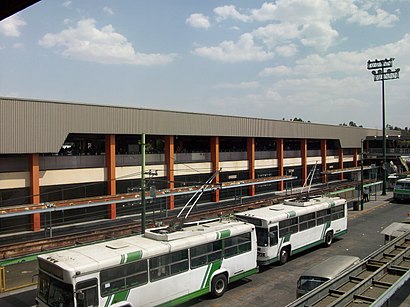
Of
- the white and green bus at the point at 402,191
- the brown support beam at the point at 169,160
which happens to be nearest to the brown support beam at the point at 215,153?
the brown support beam at the point at 169,160

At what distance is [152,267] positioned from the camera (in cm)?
1272

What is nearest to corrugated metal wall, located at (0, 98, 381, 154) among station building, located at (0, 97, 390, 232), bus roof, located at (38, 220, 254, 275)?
station building, located at (0, 97, 390, 232)

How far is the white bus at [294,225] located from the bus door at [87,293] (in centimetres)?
914

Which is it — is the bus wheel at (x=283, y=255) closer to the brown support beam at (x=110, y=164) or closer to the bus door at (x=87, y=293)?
the bus door at (x=87, y=293)

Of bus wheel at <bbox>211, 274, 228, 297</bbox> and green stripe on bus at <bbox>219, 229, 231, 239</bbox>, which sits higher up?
green stripe on bus at <bbox>219, 229, 231, 239</bbox>

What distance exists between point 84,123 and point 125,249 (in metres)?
19.7

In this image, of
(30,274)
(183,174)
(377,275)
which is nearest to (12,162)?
(30,274)

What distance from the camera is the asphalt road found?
14625 millimetres

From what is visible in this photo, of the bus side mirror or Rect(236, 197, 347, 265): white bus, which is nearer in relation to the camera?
the bus side mirror

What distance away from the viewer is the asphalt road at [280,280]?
14625 millimetres

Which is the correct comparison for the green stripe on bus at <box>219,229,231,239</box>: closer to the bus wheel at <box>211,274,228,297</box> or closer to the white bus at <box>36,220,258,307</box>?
the white bus at <box>36,220,258,307</box>

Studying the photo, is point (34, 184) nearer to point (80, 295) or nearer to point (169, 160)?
point (169, 160)

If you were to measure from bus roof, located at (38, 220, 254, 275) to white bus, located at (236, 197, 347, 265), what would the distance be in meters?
2.60

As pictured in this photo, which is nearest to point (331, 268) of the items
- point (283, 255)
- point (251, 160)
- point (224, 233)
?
point (224, 233)
